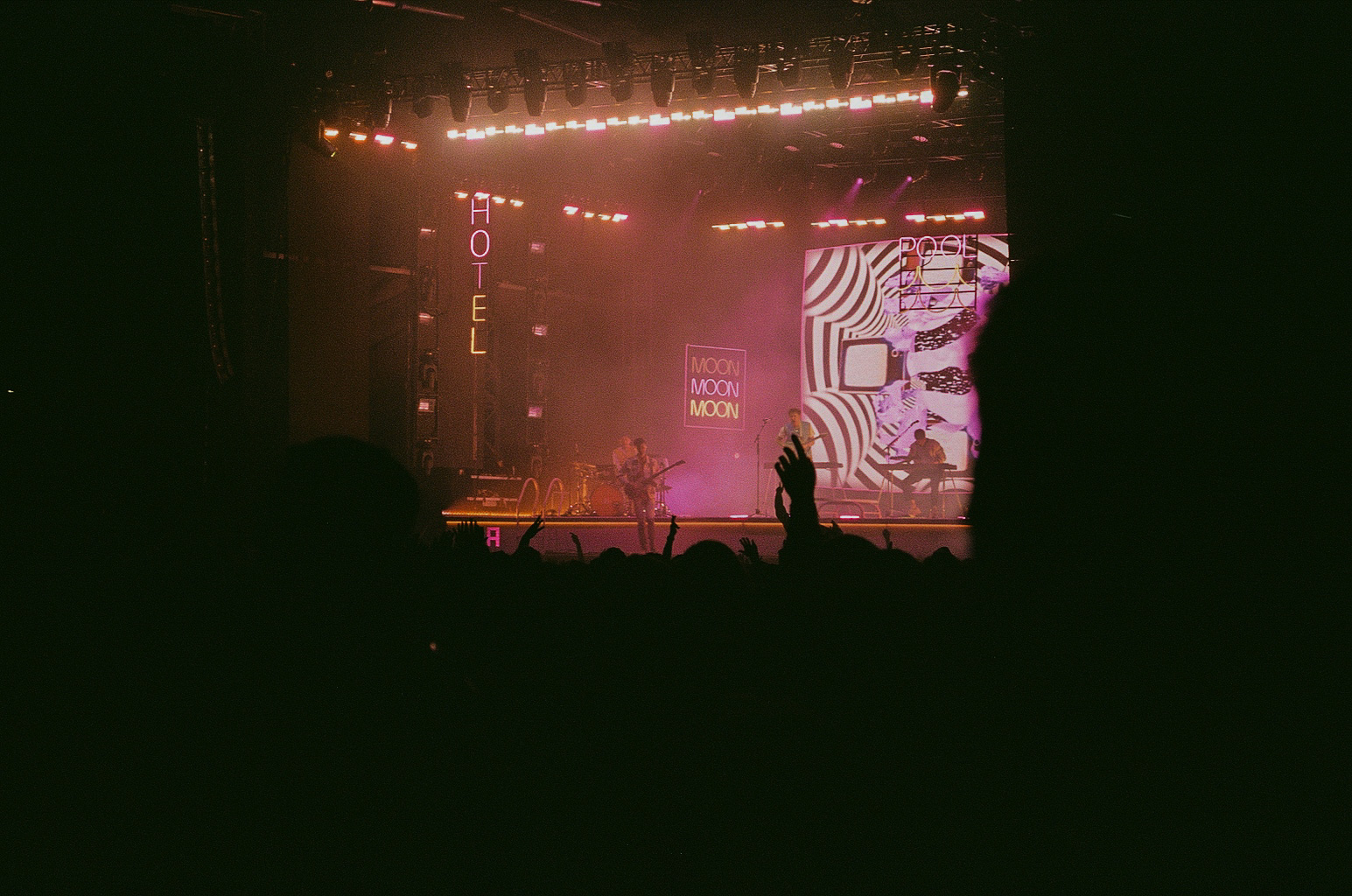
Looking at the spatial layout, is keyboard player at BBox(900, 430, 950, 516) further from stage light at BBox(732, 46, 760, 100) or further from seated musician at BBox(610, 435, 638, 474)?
stage light at BBox(732, 46, 760, 100)

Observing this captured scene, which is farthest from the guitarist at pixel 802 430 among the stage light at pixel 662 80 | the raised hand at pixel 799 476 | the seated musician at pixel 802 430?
the raised hand at pixel 799 476

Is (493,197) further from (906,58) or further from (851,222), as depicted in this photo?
(906,58)

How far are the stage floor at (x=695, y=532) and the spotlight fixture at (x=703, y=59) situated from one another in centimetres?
468

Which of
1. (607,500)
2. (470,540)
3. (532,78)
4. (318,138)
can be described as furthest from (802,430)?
(470,540)

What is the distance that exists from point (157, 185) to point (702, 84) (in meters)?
5.19

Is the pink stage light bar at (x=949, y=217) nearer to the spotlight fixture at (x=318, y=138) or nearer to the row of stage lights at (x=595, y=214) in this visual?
the row of stage lights at (x=595, y=214)

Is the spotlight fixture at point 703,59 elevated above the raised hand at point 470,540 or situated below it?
above

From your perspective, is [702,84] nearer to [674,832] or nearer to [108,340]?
[108,340]

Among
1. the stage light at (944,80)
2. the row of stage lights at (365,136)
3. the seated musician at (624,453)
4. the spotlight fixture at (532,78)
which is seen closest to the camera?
the stage light at (944,80)

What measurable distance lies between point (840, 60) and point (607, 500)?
7544 millimetres

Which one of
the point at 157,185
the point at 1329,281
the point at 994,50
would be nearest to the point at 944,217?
the point at 994,50

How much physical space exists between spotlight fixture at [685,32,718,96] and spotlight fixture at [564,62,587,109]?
1118 millimetres

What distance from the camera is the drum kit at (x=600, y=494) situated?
43.8 ft

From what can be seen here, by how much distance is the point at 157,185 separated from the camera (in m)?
8.31
